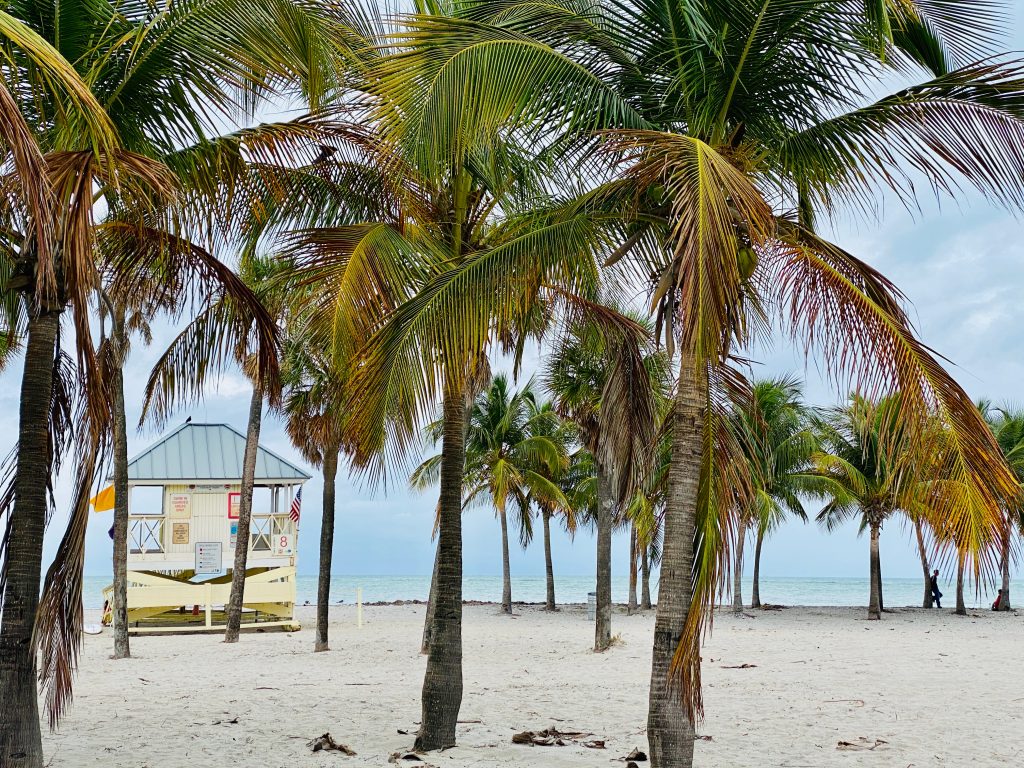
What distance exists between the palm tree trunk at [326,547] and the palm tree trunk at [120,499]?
3.63 meters

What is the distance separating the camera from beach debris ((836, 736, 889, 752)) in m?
8.89

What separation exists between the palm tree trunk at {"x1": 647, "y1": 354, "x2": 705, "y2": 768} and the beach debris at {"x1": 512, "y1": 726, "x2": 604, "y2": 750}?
8.11 ft

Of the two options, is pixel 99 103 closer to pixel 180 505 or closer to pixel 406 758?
pixel 406 758

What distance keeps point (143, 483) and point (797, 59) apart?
2189cm

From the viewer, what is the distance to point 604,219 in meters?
7.46

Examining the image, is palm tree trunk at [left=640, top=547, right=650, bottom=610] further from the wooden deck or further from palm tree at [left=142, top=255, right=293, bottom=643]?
palm tree at [left=142, top=255, right=293, bottom=643]

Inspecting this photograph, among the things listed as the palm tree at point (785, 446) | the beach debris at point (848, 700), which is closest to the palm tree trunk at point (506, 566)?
the palm tree at point (785, 446)

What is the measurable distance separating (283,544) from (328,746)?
16.9 metres

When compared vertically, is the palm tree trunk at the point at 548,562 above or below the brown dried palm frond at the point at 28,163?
below

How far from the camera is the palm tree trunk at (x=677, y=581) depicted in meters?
6.55

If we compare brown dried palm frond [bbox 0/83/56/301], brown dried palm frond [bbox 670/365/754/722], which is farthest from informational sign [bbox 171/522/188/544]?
brown dried palm frond [bbox 0/83/56/301]

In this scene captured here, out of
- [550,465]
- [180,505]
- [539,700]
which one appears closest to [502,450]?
[550,465]

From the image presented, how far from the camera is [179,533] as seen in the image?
24.8 m

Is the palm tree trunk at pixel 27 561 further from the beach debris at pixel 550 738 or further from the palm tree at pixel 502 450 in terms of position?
the palm tree at pixel 502 450
